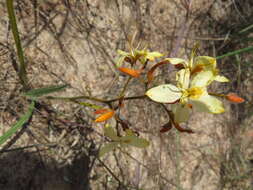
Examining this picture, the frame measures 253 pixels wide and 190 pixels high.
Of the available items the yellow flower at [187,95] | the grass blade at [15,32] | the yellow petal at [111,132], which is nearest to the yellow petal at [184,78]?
the yellow flower at [187,95]

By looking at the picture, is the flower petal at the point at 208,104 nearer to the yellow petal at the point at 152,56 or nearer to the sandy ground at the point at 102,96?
the yellow petal at the point at 152,56

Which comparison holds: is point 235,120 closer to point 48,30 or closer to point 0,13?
point 48,30

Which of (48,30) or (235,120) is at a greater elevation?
(48,30)

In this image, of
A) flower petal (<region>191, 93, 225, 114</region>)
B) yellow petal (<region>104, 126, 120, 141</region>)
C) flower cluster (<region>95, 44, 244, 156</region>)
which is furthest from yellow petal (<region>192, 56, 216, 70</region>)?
yellow petal (<region>104, 126, 120, 141</region>)

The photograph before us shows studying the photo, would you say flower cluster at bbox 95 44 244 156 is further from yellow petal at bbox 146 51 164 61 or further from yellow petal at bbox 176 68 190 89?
yellow petal at bbox 146 51 164 61

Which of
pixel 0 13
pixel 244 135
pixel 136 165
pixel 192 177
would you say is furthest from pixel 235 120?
pixel 0 13

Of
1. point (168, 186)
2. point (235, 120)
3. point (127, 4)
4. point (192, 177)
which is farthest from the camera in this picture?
point (235, 120)
